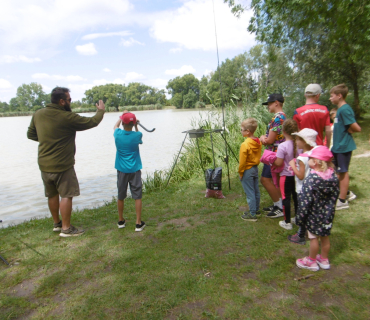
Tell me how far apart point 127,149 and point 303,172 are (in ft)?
7.65

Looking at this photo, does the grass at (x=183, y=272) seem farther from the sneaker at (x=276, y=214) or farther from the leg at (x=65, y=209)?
the leg at (x=65, y=209)

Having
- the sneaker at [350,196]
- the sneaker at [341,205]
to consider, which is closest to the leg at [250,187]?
the sneaker at [341,205]

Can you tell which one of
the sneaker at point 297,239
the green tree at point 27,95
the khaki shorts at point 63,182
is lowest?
the sneaker at point 297,239

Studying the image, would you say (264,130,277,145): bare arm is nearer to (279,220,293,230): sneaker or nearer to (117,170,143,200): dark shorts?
(279,220,293,230): sneaker

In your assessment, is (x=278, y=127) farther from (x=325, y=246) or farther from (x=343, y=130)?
(x=325, y=246)

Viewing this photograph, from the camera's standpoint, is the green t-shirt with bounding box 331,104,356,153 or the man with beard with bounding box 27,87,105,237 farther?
the green t-shirt with bounding box 331,104,356,153

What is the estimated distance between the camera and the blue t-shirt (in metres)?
3.97

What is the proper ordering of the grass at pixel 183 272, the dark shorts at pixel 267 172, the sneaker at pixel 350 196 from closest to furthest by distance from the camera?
the grass at pixel 183 272, the dark shorts at pixel 267 172, the sneaker at pixel 350 196

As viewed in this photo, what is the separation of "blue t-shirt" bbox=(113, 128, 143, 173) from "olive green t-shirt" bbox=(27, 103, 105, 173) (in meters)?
0.42

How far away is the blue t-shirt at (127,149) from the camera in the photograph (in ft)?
13.0

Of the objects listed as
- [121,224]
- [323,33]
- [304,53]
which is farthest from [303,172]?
[304,53]

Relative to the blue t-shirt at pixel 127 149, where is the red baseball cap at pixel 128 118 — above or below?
above

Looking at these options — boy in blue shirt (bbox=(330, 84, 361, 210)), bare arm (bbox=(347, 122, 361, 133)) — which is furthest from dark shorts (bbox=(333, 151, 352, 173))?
bare arm (bbox=(347, 122, 361, 133))

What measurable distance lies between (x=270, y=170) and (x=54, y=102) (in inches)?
128
